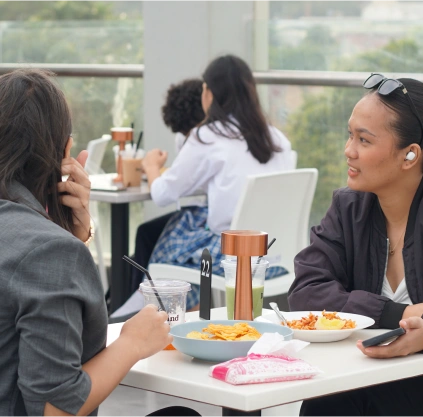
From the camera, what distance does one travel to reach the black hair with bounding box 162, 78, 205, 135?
437 cm

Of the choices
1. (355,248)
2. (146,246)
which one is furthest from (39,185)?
(146,246)

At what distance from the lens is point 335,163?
4.62 m

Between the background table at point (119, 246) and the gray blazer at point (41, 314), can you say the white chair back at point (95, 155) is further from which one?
the gray blazer at point (41, 314)

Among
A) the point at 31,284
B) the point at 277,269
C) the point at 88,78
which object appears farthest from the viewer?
the point at 88,78

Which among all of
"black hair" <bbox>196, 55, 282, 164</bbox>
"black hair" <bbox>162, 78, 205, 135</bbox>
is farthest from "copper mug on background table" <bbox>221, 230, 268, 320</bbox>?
"black hair" <bbox>162, 78, 205, 135</bbox>

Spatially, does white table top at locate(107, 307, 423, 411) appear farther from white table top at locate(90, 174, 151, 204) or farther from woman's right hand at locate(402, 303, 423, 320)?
white table top at locate(90, 174, 151, 204)

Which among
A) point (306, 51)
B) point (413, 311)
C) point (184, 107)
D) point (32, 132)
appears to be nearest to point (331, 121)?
point (306, 51)

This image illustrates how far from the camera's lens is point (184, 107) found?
4367 millimetres

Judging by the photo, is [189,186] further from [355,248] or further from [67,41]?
[67,41]

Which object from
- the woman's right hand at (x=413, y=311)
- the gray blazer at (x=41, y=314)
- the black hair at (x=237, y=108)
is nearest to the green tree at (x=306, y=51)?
the black hair at (x=237, y=108)

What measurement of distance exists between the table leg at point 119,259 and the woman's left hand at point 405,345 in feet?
8.45

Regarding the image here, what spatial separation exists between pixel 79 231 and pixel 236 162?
195cm

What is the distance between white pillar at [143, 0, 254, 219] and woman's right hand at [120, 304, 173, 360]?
11.6 ft

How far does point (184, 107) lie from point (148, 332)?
9.42 ft
